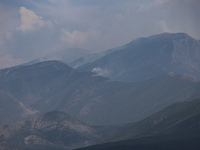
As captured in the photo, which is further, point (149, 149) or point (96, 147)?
point (96, 147)

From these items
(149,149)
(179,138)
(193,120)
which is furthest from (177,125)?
(149,149)

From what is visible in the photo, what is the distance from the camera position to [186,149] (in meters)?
145

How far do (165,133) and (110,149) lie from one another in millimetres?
31701

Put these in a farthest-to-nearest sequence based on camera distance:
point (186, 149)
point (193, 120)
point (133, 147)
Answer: point (193, 120), point (133, 147), point (186, 149)

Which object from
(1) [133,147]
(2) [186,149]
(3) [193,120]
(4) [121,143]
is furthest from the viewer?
(3) [193,120]

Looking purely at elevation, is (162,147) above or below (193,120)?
below

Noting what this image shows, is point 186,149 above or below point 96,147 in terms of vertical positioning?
below

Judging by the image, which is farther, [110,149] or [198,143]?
[110,149]

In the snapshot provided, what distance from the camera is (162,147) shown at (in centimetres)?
15262

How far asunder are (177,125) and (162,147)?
132 feet

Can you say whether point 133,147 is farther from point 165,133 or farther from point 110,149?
point 165,133

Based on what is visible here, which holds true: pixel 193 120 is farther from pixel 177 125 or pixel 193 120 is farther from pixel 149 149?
pixel 149 149

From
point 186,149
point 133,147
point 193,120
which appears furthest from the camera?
point 193,120

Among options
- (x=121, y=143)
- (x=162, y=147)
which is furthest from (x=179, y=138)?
(x=121, y=143)
